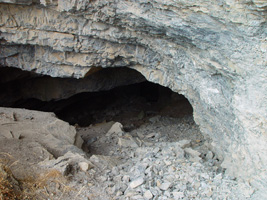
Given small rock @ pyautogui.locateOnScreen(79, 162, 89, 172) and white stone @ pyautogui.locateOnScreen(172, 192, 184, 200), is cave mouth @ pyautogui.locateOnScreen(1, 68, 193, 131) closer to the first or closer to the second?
small rock @ pyautogui.locateOnScreen(79, 162, 89, 172)

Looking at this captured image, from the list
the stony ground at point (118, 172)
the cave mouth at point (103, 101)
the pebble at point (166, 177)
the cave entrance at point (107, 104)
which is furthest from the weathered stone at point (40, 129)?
the cave mouth at point (103, 101)

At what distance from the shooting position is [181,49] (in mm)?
3809

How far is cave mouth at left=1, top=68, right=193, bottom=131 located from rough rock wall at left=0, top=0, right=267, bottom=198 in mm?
1348

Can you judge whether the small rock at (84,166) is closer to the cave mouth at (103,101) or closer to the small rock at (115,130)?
the small rock at (115,130)

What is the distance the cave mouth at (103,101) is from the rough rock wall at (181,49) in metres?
1.35

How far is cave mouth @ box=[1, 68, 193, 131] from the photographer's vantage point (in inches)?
265

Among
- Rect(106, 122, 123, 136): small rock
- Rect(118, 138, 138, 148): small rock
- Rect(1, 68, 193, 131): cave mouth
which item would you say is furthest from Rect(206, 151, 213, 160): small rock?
Rect(1, 68, 193, 131): cave mouth

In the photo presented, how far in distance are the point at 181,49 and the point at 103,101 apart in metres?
5.40

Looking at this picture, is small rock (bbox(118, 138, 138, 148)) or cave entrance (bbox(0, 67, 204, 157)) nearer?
small rock (bbox(118, 138, 138, 148))

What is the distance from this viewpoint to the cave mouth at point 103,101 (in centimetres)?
673

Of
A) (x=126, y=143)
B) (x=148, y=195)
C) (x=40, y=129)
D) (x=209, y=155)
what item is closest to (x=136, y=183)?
(x=148, y=195)

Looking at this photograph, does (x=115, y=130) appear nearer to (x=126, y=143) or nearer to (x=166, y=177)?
(x=126, y=143)

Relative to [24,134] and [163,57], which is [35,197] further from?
[163,57]

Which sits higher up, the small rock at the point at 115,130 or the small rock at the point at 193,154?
the small rock at the point at 193,154
